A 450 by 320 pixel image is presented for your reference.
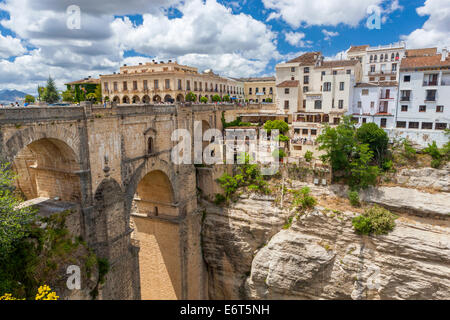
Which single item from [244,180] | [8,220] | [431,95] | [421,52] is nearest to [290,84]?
[431,95]

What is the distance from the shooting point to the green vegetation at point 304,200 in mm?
25109

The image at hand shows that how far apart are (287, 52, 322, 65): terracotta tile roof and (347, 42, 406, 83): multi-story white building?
9.08 m

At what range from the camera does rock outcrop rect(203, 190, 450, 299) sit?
72.0ft

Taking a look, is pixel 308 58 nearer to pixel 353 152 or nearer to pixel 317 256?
pixel 353 152

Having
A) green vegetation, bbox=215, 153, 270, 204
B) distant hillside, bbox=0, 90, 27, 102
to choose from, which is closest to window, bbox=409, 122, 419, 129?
green vegetation, bbox=215, 153, 270, 204

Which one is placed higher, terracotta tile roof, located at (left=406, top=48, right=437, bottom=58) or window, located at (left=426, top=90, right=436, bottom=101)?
terracotta tile roof, located at (left=406, top=48, right=437, bottom=58)

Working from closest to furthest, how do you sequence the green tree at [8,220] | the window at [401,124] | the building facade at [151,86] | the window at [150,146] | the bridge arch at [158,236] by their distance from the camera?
the green tree at [8,220], the window at [150,146], the bridge arch at [158,236], the window at [401,124], the building facade at [151,86]

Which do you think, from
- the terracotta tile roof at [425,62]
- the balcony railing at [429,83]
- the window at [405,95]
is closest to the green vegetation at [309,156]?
the window at [405,95]

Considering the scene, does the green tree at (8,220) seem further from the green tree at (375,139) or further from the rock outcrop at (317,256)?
the green tree at (375,139)

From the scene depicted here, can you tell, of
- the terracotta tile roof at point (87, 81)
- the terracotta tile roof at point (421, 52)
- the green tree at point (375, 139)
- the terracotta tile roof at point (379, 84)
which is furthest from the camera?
the terracotta tile roof at point (87, 81)

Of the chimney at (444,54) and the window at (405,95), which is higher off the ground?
the chimney at (444,54)

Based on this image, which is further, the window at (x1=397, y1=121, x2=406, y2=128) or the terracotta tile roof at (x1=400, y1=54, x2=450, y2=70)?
the window at (x1=397, y1=121, x2=406, y2=128)

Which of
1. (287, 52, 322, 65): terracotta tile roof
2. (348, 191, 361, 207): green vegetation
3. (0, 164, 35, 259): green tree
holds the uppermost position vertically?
(287, 52, 322, 65): terracotta tile roof

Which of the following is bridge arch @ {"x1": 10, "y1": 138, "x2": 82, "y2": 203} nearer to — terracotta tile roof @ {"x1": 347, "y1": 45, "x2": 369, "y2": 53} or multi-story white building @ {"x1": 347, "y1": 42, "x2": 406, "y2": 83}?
multi-story white building @ {"x1": 347, "y1": 42, "x2": 406, "y2": 83}
